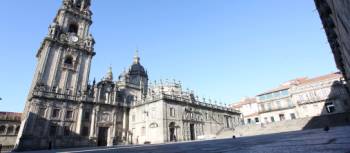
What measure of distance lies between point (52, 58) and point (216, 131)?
3562 centimetres

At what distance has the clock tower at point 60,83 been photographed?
95.9 ft

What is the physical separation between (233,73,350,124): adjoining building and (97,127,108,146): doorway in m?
37.5

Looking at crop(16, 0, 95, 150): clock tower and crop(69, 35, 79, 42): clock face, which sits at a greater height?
crop(69, 35, 79, 42): clock face

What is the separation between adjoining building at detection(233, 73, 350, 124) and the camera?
38469 millimetres

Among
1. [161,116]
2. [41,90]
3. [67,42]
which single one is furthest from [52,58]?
[161,116]

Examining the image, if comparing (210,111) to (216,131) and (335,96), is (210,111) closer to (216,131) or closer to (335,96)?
(216,131)

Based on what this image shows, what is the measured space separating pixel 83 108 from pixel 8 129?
15850 millimetres

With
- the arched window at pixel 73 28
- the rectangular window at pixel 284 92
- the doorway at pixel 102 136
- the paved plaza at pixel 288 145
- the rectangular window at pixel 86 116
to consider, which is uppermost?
the arched window at pixel 73 28

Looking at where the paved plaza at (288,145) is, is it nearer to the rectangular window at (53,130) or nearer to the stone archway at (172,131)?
the stone archway at (172,131)

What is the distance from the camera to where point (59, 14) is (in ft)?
133

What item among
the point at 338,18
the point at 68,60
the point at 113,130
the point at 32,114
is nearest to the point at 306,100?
the point at 113,130

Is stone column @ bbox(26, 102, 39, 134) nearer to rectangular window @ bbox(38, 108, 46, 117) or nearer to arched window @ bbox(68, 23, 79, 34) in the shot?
rectangular window @ bbox(38, 108, 46, 117)

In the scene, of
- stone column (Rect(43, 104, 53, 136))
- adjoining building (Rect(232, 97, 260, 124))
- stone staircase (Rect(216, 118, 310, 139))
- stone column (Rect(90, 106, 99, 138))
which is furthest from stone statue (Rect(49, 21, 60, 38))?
adjoining building (Rect(232, 97, 260, 124))

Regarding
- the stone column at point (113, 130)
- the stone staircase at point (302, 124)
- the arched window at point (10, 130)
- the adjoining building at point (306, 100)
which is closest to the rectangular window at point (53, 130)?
the stone column at point (113, 130)
